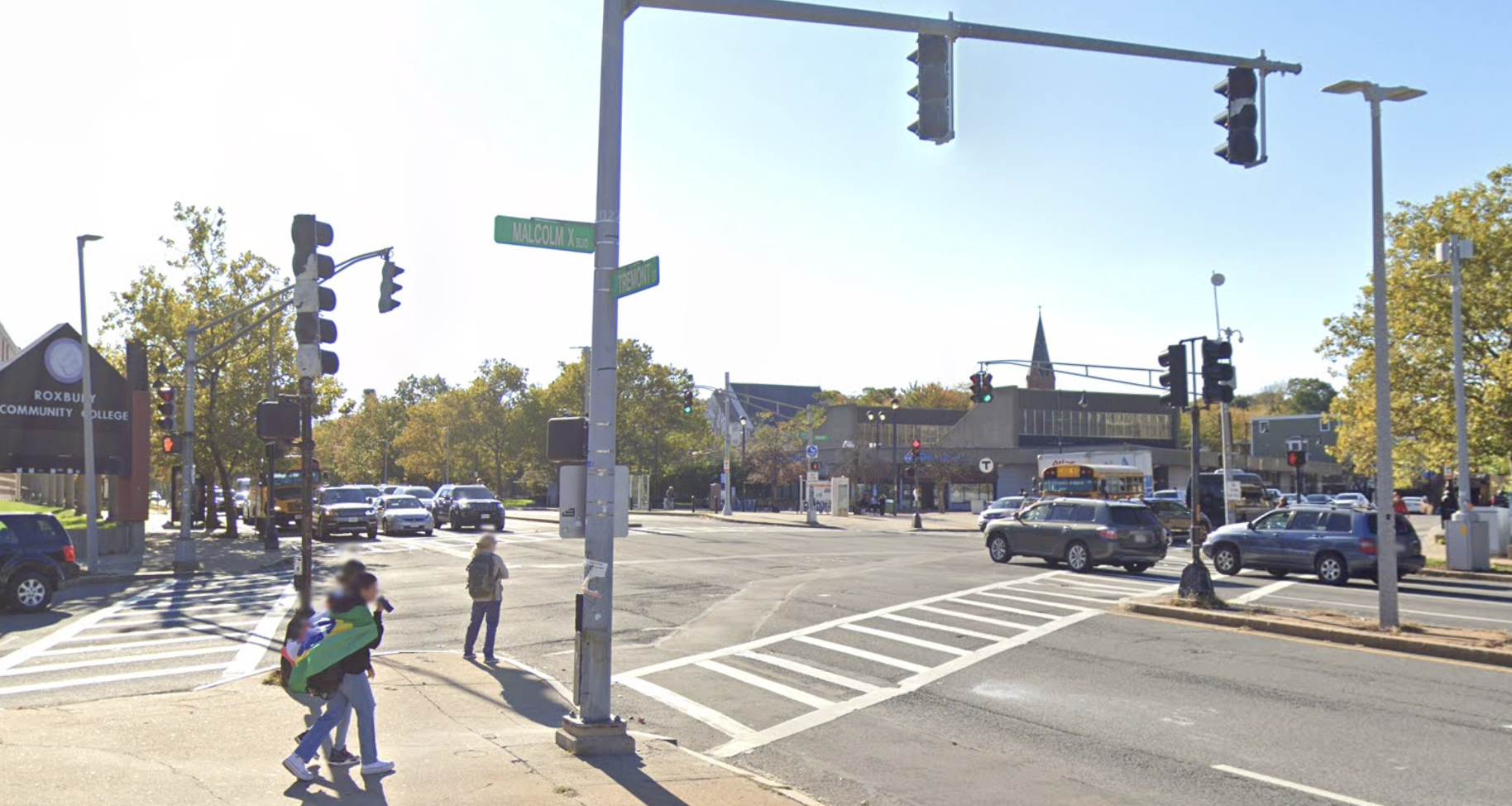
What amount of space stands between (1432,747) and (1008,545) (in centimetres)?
1860

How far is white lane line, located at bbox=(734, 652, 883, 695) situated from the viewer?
475 inches

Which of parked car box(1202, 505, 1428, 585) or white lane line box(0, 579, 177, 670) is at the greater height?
parked car box(1202, 505, 1428, 585)

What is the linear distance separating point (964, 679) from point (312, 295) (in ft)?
26.0

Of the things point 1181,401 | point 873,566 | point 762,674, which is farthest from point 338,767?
point 873,566

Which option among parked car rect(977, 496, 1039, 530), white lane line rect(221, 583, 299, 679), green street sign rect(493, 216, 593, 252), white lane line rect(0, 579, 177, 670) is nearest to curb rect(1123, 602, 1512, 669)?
green street sign rect(493, 216, 593, 252)

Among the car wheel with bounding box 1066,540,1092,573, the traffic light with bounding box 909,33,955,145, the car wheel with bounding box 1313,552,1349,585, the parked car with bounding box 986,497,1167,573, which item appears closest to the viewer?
the traffic light with bounding box 909,33,955,145

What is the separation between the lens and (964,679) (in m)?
12.4

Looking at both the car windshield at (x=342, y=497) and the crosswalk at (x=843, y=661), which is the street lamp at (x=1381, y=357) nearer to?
the crosswalk at (x=843, y=661)

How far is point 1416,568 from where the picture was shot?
22438 millimetres

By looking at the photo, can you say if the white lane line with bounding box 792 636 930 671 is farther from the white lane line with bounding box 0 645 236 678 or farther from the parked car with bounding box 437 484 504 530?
the parked car with bounding box 437 484 504 530

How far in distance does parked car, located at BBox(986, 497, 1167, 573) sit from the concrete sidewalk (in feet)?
56.2

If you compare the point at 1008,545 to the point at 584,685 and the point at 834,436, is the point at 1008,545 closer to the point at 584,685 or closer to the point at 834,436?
the point at 584,685

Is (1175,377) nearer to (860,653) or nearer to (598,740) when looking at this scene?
(860,653)

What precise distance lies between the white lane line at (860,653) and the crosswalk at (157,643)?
6729mm
